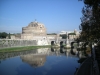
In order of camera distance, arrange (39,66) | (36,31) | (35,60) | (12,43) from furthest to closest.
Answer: (36,31), (12,43), (35,60), (39,66)

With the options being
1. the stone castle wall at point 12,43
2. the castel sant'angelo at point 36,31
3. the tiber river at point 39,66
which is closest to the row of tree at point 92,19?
the tiber river at point 39,66

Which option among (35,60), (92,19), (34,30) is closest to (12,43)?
(35,60)

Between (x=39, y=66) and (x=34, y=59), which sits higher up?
(x=34, y=59)

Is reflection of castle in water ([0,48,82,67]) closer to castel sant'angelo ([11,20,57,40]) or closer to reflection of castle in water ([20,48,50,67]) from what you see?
reflection of castle in water ([20,48,50,67])

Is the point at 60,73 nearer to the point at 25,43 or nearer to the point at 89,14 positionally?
the point at 89,14

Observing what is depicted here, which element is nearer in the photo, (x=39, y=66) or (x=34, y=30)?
(x=39, y=66)

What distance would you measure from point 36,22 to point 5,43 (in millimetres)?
29782

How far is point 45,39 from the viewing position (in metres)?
52.8

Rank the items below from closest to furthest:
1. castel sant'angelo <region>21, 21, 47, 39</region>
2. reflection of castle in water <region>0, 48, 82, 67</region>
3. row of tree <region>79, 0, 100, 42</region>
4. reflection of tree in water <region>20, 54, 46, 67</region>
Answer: row of tree <region>79, 0, 100, 42</region>
reflection of tree in water <region>20, 54, 46, 67</region>
reflection of castle in water <region>0, 48, 82, 67</region>
castel sant'angelo <region>21, 21, 47, 39</region>

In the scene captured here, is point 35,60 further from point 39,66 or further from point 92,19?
point 92,19

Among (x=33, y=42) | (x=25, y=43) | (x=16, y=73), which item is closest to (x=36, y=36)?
(x=33, y=42)

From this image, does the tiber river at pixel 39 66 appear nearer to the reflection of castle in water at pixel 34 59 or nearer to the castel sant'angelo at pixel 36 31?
the reflection of castle in water at pixel 34 59

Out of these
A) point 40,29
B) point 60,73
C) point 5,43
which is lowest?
point 60,73

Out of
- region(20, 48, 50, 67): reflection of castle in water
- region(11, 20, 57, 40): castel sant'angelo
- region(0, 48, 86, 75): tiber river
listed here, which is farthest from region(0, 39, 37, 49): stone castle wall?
region(0, 48, 86, 75): tiber river
